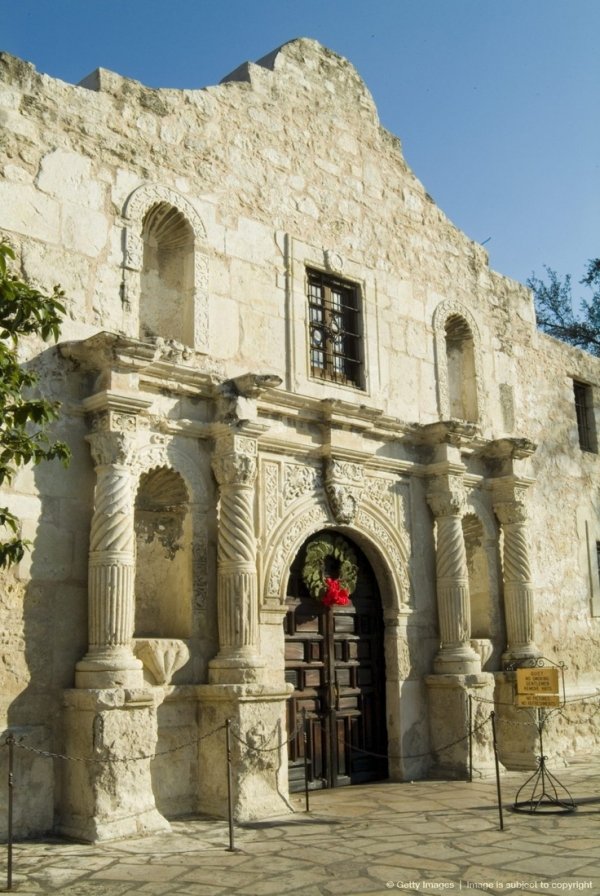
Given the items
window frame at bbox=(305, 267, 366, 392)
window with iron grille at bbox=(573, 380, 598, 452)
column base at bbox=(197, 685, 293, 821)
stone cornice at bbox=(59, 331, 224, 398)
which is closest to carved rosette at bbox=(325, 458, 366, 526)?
window frame at bbox=(305, 267, 366, 392)

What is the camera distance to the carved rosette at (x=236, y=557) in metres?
8.44

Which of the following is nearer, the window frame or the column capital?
the window frame

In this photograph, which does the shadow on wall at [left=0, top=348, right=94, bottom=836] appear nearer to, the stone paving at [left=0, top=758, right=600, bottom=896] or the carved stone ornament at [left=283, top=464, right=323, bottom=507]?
the stone paving at [left=0, top=758, right=600, bottom=896]

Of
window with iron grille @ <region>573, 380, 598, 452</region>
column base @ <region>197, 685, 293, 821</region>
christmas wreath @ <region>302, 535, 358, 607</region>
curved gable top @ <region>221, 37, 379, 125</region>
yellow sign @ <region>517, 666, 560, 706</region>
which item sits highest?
curved gable top @ <region>221, 37, 379, 125</region>

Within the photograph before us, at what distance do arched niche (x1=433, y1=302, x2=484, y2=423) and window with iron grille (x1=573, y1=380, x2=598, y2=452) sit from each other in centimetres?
297

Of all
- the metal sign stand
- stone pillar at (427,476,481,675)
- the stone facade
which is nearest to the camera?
the stone facade

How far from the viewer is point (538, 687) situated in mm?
8891

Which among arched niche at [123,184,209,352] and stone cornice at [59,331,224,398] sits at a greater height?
arched niche at [123,184,209,352]

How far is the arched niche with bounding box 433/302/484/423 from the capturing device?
1193cm

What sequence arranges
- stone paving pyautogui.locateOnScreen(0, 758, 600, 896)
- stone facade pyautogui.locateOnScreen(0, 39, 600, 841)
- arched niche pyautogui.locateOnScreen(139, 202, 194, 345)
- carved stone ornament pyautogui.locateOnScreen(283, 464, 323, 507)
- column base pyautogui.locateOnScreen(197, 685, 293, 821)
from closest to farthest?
stone paving pyautogui.locateOnScreen(0, 758, 600, 896), stone facade pyautogui.locateOnScreen(0, 39, 600, 841), column base pyautogui.locateOnScreen(197, 685, 293, 821), arched niche pyautogui.locateOnScreen(139, 202, 194, 345), carved stone ornament pyautogui.locateOnScreen(283, 464, 323, 507)

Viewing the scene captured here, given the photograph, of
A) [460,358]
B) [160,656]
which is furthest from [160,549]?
[460,358]

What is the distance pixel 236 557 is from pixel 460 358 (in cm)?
524

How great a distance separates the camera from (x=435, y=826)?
25.2 feet

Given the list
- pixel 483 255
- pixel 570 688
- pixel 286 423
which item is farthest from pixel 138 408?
pixel 570 688
